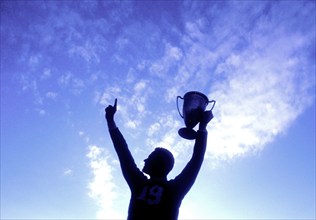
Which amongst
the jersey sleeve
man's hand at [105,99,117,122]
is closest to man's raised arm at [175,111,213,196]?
the jersey sleeve

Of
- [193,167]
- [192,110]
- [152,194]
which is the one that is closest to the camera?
[152,194]

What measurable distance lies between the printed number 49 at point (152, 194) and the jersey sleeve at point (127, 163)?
0.58 feet

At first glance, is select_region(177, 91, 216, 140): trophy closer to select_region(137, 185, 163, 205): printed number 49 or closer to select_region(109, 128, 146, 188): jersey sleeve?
select_region(109, 128, 146, 188): jersey sleeve

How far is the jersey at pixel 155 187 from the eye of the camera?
2.96 m

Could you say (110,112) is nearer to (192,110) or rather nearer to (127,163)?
(127,163)

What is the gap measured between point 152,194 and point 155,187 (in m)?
0.10

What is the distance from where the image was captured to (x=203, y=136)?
3.54 meters

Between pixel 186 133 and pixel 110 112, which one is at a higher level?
pixel 186 133

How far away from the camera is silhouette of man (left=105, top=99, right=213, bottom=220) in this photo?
2975 millimetres

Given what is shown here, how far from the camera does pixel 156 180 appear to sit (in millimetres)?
3285

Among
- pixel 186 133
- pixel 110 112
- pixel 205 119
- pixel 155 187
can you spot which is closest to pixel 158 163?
pixel 155 187

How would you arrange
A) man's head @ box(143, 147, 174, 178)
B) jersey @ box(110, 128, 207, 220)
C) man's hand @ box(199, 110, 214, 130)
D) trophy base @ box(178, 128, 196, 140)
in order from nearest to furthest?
jersey @ box(110, 128, 207, 220)
man's head @ box(143, 147, 174, 178)
man's hand @ box(199, 110, 214, 130)
trophy base @ box(178, 128, 196, 140)

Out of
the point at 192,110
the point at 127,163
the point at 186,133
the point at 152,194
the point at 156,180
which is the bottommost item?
the point at 152,194

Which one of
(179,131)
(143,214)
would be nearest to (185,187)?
(143,214)
